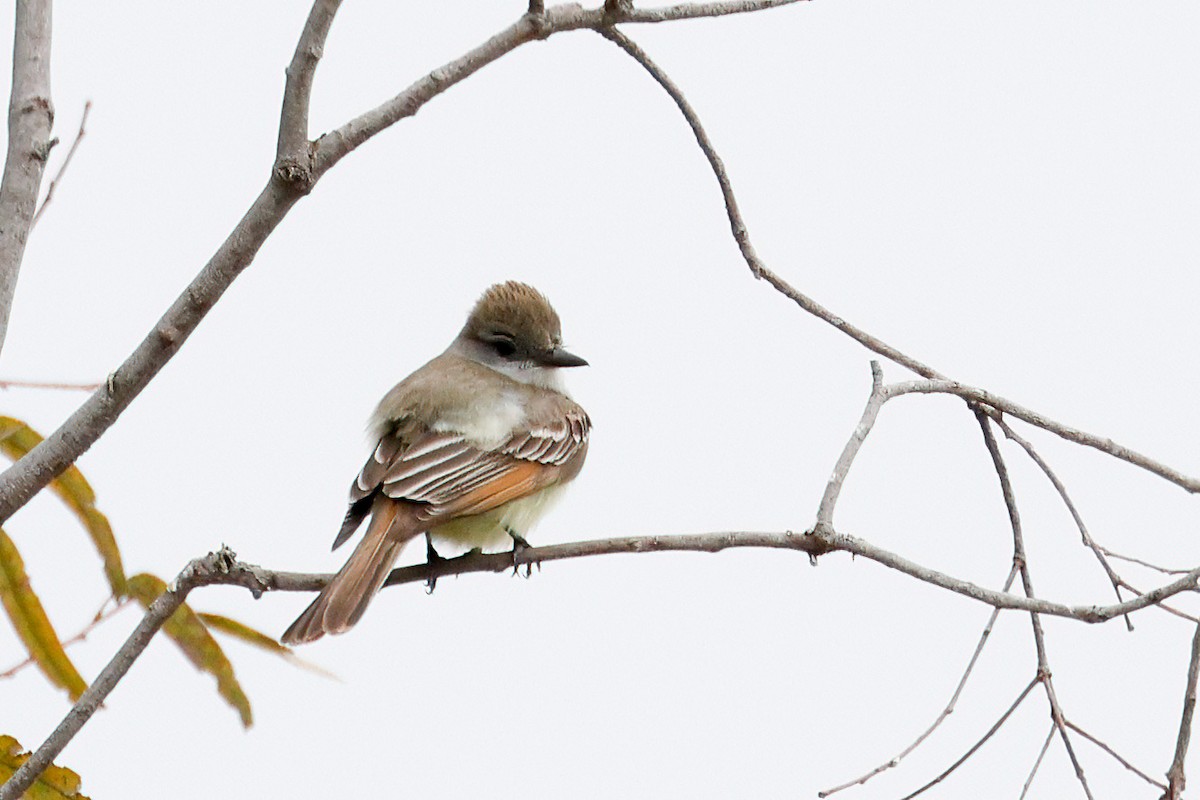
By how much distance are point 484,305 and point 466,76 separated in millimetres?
1812

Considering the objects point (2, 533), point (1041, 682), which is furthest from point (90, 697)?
point (1041, 682)

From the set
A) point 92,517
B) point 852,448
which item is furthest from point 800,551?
point 92,517

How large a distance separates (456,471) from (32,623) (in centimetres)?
93

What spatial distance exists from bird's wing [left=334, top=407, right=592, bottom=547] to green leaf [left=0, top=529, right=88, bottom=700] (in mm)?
609

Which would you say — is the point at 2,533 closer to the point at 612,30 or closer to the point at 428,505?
the point at 428,505

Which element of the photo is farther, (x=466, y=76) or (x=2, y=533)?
(x=2, y=533)

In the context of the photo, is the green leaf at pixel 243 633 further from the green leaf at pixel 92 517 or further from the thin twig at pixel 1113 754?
the thin twig at pixel 1113 754

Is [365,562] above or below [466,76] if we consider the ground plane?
below

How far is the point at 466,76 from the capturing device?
6.46ft

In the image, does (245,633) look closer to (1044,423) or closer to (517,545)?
(517,545)

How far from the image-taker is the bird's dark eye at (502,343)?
3672mm

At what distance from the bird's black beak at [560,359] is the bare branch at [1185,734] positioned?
1.89 meters

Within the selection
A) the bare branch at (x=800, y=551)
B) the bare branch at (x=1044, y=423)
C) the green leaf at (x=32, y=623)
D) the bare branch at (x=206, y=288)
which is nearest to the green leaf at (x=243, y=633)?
the green leaf at (x=32, y=623)

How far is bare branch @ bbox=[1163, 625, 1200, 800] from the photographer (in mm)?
1863
